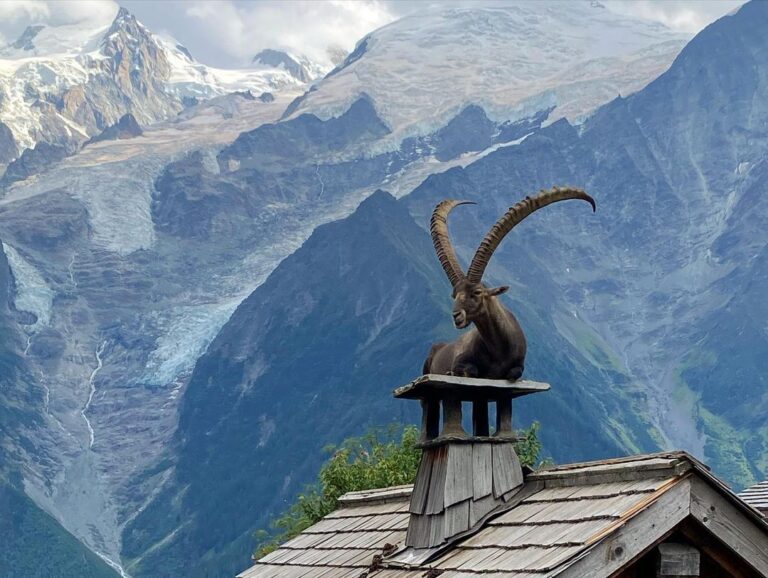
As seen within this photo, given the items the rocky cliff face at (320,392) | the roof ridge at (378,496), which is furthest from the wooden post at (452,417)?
the rocky cliff face at (320,392)

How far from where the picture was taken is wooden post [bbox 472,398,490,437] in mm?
12039

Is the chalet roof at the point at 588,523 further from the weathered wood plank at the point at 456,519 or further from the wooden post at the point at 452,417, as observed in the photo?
the wooden post at the point at 452,417

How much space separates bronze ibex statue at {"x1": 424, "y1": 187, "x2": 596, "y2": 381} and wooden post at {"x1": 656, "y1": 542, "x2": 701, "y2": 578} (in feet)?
8.17

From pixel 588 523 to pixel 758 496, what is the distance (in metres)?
13.9

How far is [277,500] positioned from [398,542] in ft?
490

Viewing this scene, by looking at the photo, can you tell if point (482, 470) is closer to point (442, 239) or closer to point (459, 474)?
point (459, 474)

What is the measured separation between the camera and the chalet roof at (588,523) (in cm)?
918

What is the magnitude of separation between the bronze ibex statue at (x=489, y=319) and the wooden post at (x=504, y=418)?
378 mm

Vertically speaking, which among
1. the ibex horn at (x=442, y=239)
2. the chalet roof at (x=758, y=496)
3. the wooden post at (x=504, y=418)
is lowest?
the chalet roof at (x=758, y=496)

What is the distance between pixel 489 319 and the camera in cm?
1155

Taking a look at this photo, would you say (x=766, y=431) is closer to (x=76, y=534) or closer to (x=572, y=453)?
(x=572, y=453)

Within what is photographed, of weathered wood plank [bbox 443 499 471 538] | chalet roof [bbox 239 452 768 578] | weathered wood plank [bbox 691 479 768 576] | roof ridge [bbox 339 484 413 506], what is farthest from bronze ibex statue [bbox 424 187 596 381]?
roof ridge [bbox 339 484 413 506]

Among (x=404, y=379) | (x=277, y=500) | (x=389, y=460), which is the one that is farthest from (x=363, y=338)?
(x=389, y=460)

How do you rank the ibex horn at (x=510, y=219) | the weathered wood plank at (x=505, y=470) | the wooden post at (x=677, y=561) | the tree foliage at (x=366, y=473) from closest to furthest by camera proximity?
the wooden post at (x=677, y=561), the weathered wood plank at (x=505, y=470), the ibex horn at (x=510, y=219), the tree foliage at (x=366, y=473)
